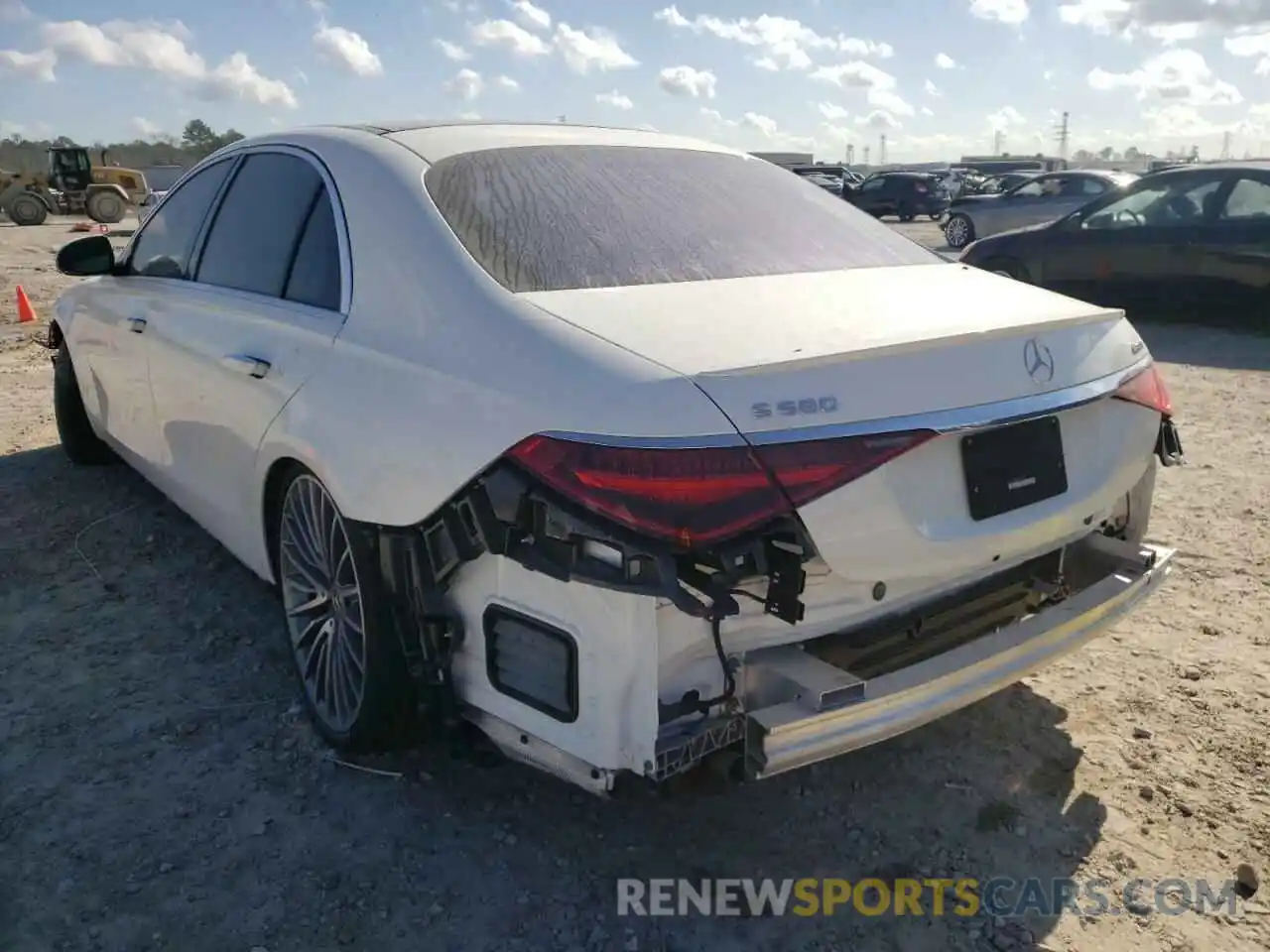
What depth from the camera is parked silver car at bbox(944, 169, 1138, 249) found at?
1847cm

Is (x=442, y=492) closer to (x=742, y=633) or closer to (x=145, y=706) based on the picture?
(x=742, y=633)

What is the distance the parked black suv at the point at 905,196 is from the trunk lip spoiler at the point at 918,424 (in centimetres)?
2945

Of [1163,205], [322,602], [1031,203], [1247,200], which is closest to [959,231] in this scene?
[1031,203]

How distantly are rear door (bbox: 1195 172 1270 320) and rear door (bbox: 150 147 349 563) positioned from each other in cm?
888

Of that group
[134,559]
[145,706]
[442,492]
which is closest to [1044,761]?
[442,492]

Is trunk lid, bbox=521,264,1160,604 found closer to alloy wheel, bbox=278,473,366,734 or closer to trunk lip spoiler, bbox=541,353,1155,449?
trunk lip spoiler, bbox=541,353,1155,449

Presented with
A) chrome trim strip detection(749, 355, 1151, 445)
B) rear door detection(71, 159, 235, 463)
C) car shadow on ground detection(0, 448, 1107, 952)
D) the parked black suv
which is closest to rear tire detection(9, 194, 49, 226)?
the parked black suv

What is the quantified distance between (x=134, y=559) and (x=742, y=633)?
10.8 ft

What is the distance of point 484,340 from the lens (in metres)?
2.29

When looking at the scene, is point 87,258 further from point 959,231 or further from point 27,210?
point 27,210

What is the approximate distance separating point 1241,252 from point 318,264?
908 cm

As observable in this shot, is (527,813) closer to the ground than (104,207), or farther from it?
closer to the ground

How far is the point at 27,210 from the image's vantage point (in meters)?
27.6

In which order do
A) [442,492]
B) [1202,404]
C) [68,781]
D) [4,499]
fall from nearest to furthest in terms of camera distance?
[442,492]
[68,781]
[4,499]
[1202,404]
